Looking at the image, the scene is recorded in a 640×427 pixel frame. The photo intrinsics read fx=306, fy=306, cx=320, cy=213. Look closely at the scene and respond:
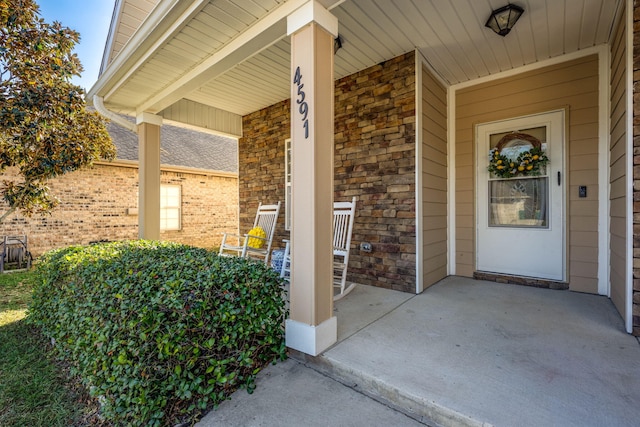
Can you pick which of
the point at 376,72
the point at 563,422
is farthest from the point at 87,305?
the point at 376,72

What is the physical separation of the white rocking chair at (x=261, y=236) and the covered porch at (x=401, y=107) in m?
0.28

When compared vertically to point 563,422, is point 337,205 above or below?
above

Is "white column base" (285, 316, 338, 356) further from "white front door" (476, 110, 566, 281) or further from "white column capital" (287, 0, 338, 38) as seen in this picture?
"white front door" (476, 110, 566, 281)

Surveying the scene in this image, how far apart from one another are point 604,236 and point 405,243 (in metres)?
1.90

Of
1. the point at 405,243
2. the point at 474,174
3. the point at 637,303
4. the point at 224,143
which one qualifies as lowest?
the point at 637,303

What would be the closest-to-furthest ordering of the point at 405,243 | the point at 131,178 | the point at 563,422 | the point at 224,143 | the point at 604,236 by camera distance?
1. the point at 563,422
2. the point at 604,236
3. the point at 405,243
4. the point at 131,178
5. the point at 224,143

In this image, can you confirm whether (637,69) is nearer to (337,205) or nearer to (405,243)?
(405,243)

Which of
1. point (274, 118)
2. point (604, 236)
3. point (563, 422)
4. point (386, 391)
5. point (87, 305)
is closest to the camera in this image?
point (563, 422)

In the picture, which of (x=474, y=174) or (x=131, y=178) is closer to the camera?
(x=474, y=174)

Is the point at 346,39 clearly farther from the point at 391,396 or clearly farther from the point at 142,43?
the point at 391,396

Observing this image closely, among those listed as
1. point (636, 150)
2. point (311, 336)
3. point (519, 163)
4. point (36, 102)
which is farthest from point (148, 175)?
point (636, 150)

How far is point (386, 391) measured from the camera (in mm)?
1574

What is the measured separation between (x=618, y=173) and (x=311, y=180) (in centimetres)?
249

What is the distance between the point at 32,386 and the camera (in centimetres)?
192
